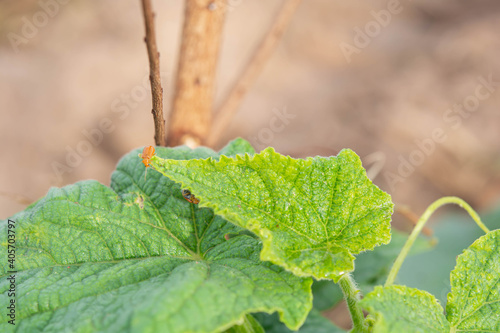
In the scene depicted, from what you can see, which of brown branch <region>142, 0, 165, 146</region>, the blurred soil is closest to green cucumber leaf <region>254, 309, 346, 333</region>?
brown branch <region>142, 0, 165, 146</region>

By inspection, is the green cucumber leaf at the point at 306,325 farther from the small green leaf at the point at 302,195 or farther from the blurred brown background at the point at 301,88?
the blurred brown background at the point at 301,88

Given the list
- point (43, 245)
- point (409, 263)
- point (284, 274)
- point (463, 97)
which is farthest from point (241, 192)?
point (463, 97)

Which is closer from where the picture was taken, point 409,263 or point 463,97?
point 409,263

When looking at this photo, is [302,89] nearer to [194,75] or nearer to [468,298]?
[194,75]

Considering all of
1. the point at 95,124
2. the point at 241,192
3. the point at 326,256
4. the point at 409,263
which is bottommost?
the point at 409,263

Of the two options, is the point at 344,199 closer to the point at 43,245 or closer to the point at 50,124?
the point at 43,245

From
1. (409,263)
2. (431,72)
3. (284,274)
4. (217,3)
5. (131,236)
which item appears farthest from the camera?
(431,72)

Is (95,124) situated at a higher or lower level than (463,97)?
higher
